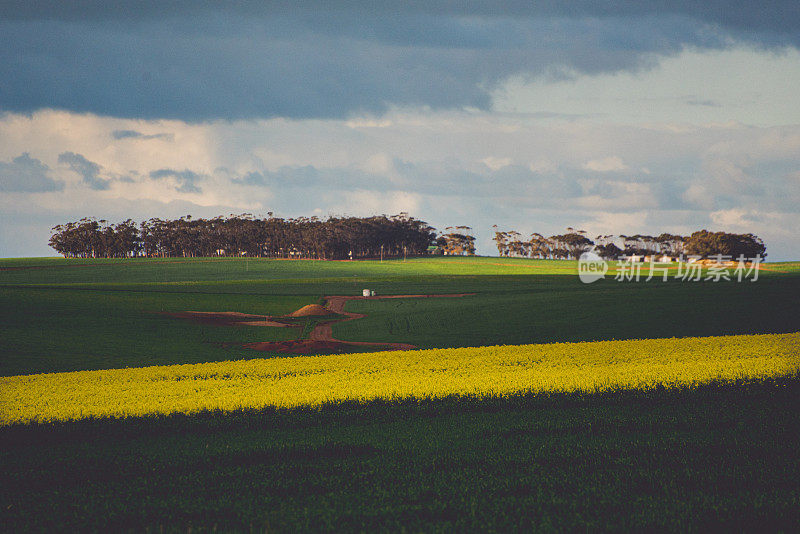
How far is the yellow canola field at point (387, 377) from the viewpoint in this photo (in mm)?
14773

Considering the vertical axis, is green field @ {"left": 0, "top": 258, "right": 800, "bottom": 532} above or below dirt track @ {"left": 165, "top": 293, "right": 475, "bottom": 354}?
above

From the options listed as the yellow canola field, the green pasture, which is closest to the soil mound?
the green pasture

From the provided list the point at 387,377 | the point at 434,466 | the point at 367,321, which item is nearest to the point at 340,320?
the point at 367,321

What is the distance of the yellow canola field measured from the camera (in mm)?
14773

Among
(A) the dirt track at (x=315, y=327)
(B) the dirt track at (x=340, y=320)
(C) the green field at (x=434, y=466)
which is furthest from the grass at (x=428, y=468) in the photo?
(B) the dirt track at (x=340, y=320)

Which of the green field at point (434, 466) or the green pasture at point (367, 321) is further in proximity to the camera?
the green pasture at point (367, 321)

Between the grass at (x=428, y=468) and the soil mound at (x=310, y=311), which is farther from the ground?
the grass at (x=428, y=468)

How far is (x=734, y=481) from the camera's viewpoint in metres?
8.76

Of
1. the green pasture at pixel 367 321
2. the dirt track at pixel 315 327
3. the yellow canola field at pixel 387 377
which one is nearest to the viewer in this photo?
the yellow canola field at pixel 387 377

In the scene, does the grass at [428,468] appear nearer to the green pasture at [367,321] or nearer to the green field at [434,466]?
the green field at [434,466]

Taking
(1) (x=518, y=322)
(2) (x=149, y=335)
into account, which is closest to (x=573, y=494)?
(1) (x=518, y=322)

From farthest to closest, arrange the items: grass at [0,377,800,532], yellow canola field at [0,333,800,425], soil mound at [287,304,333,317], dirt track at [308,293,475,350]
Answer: soil mound at [287,304,333,317], dirt track at [308,293,475,350], yellow canola field at [0,333,800,425], grass at [0,377,800,532]

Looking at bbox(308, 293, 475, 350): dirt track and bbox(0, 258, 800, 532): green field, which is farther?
bbox(308, 293, 475, 350): dirt track

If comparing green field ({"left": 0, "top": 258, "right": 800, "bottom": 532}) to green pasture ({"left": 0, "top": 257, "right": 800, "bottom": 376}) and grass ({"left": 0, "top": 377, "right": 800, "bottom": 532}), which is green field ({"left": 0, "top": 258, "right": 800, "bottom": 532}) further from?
green pasture ({"left": 0, "top": 257, "right": 800, "bottom": 376})
